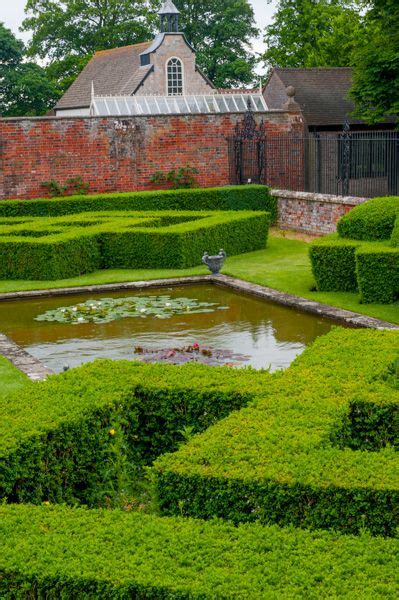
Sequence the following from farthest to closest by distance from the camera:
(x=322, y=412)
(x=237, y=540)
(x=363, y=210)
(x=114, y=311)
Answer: (x=363, y=210), (x=114, y=311), (x=322, y=412), (x=237, y=540)

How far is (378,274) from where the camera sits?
1414 cm

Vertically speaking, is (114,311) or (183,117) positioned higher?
(183,117)

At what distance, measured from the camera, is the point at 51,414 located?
6.51 meters

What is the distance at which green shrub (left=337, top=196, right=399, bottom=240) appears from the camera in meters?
15.9

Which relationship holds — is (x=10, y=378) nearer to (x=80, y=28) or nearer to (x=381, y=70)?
(x=381, y=70)

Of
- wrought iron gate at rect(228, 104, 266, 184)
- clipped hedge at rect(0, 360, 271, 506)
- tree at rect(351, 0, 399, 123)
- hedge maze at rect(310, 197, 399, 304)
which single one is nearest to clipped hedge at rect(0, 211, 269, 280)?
hedge maze at rect(310, 197, 399, 304)

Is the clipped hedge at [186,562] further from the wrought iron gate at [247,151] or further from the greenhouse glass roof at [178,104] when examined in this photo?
the greenhouse glass roof at [178,104]

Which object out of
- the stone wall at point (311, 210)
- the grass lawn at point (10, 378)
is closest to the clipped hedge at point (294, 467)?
the grass lawn at point (10, 378)

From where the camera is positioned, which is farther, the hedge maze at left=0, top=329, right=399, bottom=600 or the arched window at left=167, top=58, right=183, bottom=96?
the arched window at left=167, top=58, right=183, bottom=96

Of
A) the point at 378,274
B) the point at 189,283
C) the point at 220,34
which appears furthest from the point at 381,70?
the point at 220,34

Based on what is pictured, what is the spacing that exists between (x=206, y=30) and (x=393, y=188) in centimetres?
3890

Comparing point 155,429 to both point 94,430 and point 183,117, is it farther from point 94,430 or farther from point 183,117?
point 183,117

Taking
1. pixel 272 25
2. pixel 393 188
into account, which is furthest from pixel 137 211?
pixel 272 25

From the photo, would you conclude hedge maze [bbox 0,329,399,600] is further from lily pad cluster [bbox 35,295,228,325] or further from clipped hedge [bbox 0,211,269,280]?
clipped hedge [bbox 0,211,269,280]
